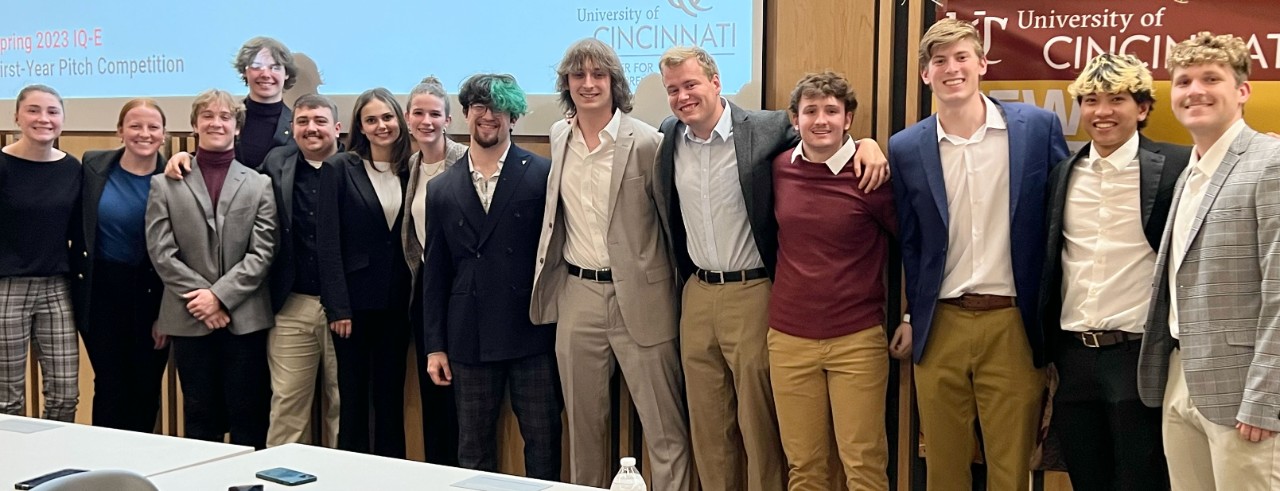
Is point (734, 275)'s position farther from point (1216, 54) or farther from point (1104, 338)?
point (1216, 54)

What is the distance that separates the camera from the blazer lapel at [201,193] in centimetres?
456

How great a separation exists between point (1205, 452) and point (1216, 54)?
1033 mm

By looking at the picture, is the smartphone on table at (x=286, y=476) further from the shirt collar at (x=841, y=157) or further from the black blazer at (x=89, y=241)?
the black blazer at (x=89, y=241)

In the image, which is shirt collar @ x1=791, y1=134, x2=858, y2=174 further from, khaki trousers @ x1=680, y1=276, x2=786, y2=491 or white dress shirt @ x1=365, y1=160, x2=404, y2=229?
white dress shirt @ x1=365, y1=160, x2=404, y2=229

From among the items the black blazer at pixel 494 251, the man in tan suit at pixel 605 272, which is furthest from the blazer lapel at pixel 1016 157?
the black blazer at pixel 494 251

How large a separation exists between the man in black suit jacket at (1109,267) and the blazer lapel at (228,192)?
299 centimetres

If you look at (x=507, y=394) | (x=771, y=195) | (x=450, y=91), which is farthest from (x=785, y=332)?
(x=450, y=91)

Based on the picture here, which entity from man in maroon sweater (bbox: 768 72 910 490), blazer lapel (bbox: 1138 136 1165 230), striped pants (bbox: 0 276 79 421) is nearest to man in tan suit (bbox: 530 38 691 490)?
man in maroon sweater (bbox: 768 72 910 490)

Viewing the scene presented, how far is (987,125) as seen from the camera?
3518 mm

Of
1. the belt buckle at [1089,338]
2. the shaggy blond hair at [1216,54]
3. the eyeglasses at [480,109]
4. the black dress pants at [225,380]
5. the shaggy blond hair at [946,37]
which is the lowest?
the black dress pants at [225,380]

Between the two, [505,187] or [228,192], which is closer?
[505,187]

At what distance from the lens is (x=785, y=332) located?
3791 millimetres

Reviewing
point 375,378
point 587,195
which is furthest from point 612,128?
point 375,378

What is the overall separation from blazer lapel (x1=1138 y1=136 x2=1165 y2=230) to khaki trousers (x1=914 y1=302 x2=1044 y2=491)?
1.55 feet
